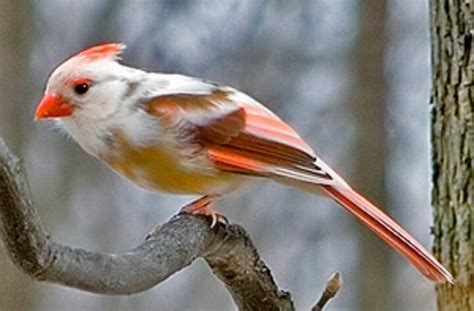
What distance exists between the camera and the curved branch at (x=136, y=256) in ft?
2.55

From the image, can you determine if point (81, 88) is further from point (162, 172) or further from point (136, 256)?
point (136, 256)

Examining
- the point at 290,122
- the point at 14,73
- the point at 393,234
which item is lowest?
the point at 290,122

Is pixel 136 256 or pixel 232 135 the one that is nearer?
pixel 136 256

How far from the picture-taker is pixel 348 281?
3.23m

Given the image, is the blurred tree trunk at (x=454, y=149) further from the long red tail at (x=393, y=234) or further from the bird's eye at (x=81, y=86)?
the bird's eye at (x=81, y=86)

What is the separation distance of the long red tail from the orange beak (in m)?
0.33

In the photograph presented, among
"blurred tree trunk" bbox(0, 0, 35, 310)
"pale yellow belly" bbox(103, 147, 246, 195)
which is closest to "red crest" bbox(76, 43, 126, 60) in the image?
"pale yellow belly" bbox(103, 147, 246, 195)

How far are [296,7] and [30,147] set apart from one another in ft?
2.91

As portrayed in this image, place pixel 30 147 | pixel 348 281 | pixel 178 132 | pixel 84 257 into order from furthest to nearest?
pixel 348 281 < pixel 30 147 < pixel 178 132 < pixel 84 257

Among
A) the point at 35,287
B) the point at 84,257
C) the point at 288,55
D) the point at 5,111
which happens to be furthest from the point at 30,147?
the point at 84,257

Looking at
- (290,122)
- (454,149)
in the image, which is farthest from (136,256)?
(290,122)

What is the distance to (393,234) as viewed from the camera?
1323mm

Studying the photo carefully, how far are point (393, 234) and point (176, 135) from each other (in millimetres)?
284

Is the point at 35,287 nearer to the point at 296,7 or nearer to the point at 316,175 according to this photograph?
the point at 296,7
